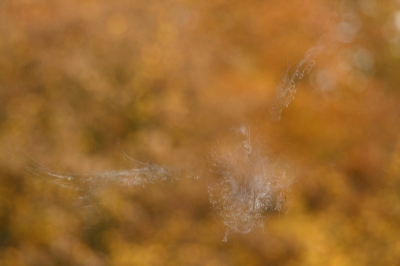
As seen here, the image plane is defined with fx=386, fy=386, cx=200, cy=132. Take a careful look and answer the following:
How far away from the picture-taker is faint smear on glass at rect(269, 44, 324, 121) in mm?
1476

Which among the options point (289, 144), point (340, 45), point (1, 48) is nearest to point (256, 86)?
point (289, 144)

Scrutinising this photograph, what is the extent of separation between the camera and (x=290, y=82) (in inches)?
58.2

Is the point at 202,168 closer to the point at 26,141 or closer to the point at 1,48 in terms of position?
the point at 26,141

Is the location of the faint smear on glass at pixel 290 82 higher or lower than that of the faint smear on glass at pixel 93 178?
higher

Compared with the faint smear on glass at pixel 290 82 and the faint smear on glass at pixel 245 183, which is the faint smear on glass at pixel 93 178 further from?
the faint smear on glass at pixel 290 82

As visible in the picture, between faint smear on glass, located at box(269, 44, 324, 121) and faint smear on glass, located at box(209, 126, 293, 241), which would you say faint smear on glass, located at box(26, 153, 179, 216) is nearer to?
faint smear on glass, located at box(209, 126, 293, 241)

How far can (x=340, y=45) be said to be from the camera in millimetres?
1474

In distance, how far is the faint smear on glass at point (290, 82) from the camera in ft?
4.84

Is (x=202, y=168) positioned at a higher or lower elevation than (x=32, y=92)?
lower

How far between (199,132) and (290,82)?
398mm

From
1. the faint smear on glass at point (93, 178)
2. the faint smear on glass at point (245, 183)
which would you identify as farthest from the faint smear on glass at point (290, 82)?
the faint smear on glass at point (93, 178)

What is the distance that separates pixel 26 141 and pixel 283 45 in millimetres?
1065

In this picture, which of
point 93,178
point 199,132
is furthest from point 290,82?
point 93,178

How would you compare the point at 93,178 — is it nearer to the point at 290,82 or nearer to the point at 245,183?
the point at 245,183
